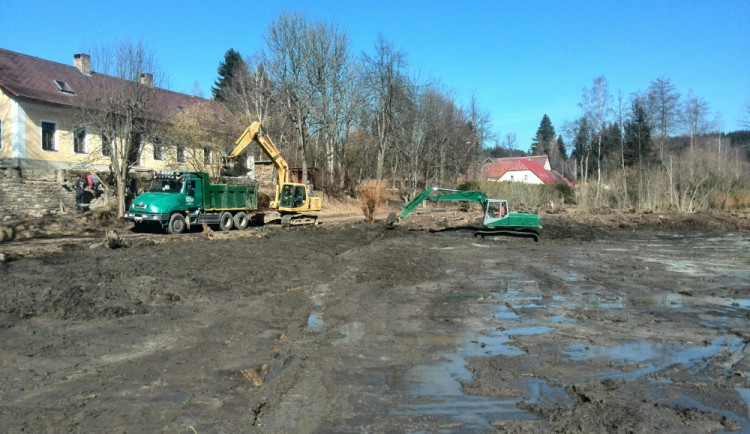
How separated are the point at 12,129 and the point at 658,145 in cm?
5300

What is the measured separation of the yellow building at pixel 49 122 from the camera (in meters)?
31.3

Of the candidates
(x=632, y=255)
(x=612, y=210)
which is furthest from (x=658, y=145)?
(x=632, y=255)

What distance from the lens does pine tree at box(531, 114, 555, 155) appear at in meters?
136

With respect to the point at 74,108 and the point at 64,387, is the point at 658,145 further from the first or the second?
the point at 64,387

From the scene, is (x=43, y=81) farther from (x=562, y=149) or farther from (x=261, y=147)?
(x=562, y=149)

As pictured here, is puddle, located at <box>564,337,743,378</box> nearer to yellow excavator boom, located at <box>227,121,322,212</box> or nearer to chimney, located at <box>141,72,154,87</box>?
yellow excavator boom, located at <box>227,121,322,212</box>

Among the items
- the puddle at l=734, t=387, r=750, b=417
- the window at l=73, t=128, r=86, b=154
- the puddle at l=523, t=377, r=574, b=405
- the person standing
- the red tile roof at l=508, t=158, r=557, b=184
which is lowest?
the puddle at l=734, t=387, r=750, b=417

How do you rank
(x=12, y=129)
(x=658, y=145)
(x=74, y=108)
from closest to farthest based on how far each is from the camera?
(x=74, y=108) < (x=12, y=129) < (x=658, y=145)

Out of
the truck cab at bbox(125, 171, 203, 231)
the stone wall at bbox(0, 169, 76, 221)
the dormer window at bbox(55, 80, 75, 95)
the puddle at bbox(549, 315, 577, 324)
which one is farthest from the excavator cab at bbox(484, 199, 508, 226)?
the dormer window at bbox(55, 80, 75, 95)

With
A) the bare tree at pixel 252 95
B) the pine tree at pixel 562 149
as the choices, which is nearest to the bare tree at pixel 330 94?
the bare tree at pixel 252 95

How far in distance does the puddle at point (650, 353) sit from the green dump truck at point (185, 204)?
18.2 metres

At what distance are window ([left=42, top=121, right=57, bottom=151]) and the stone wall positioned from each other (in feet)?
18.9

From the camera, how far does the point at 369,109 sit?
160 feet

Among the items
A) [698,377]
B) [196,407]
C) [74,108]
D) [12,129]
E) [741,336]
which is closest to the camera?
[196,407]
